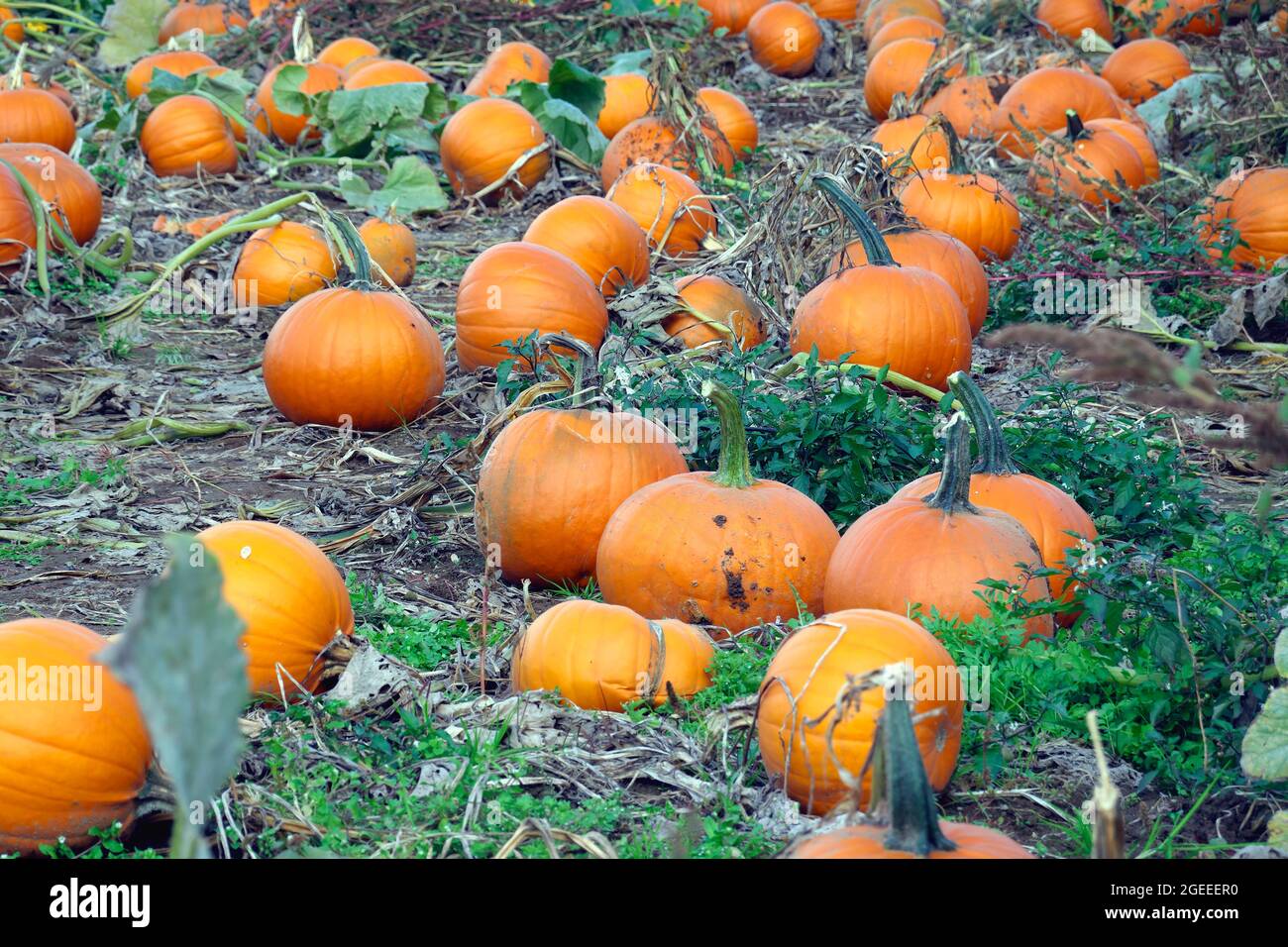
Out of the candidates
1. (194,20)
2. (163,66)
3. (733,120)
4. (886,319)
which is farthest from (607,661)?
(194,20)

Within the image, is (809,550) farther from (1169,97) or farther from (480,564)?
(1169,97)

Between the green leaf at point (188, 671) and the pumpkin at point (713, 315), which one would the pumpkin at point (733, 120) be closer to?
the pumpkin at point (713, 315)

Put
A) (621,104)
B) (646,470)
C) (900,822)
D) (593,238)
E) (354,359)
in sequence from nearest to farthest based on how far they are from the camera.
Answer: (900,822), (646,470), (354,359), (593,238), (621,104)

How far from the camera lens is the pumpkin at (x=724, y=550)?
3.68 m

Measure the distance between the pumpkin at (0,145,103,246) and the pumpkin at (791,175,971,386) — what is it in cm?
421

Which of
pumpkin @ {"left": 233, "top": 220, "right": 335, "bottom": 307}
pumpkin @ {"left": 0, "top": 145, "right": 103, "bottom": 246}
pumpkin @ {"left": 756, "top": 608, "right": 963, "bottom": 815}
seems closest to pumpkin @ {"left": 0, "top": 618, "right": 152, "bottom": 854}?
pumpkin @ {"left": 756, "top": 608, "right": 963, "bottom": 815}

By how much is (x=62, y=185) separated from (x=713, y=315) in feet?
12.7

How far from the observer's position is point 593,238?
20.6ft

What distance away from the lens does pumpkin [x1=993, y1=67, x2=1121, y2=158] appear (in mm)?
8617

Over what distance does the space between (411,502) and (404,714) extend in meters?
1.80

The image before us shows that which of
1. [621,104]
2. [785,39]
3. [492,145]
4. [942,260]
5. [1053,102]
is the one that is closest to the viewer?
[942,260]

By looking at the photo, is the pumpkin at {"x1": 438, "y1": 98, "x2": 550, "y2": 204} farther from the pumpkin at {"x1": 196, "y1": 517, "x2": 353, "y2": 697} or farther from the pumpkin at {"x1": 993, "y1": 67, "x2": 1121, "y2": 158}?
the pumpkin at {"x1": 196, "y1": 517, "x2": 353, "y2": 697}

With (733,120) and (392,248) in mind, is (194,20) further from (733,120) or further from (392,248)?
(392,248)

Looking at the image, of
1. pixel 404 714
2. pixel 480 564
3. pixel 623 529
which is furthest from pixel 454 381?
pixel 404 714
